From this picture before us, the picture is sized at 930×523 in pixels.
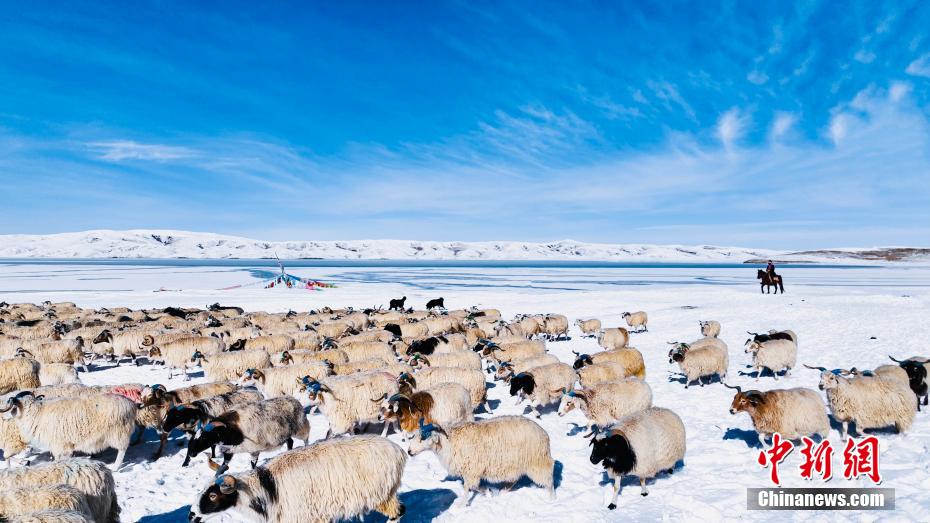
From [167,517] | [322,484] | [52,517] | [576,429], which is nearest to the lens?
[52,517]

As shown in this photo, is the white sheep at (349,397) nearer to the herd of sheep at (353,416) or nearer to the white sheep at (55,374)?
the herd of sheep at (353,416)

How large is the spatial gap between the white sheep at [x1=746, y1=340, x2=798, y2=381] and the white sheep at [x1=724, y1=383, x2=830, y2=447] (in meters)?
4.94

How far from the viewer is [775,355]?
41.3ft

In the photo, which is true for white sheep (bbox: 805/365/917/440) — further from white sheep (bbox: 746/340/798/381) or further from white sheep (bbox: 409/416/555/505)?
white sheep (bbox: 409/416/555/505)

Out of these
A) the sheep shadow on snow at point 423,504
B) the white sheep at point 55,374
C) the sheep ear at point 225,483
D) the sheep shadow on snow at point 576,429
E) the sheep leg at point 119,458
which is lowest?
the sheep shadow on snow at point 423,504

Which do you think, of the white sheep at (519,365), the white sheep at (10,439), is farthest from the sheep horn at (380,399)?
the white sheep at (10,439)

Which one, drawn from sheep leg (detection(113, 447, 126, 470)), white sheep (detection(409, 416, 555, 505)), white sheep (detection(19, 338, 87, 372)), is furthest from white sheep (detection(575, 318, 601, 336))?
white sheep (detection(19, 338, 87, 372))

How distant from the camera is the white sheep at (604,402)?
28.5 feet

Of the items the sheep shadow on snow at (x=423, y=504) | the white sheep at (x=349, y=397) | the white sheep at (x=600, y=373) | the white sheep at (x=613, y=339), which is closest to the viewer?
the sheep shadow on snow at (x=423, y=504)

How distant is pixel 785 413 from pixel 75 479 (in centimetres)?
966

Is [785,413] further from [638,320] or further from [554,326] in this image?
[638,320]

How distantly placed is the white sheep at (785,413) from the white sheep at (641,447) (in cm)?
164

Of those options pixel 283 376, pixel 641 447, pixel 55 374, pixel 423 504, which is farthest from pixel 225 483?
pixel 55 374
